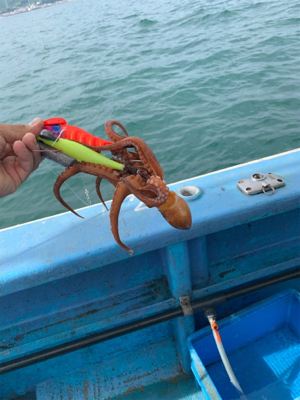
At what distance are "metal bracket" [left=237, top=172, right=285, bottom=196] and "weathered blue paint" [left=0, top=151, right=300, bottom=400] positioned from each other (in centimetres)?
5

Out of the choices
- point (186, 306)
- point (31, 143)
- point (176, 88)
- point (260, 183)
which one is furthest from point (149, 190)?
point (176, 88)

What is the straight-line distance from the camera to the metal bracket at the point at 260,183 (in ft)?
6.68

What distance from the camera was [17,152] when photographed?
4.96 ft

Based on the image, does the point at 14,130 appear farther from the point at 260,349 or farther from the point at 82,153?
the point at 260,349

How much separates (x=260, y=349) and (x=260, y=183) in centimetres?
123

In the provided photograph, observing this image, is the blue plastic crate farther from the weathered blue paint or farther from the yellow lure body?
the yellow lure body

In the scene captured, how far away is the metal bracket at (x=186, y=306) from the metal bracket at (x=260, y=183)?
765 mm

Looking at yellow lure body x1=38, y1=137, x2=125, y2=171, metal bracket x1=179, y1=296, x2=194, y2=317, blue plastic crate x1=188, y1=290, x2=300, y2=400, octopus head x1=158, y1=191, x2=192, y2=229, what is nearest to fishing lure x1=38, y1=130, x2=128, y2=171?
yellow lure body x1=38, y1=137, x2=125, y2=171

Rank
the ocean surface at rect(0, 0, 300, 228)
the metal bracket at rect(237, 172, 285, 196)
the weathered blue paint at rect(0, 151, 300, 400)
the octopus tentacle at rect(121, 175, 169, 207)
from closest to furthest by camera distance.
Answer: the octopus tentacle at rect(121, 175, 169, 207), the weathered blue paint at rect(0, 151, 300, 400), the metal bracket at rect(237, 172, 285, 196), the ocean surface at rect(0, 0, 300, 228)

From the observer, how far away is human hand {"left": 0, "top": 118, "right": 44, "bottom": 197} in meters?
1.49

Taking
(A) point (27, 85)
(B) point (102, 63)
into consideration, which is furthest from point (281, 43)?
(A) point (27, 85)

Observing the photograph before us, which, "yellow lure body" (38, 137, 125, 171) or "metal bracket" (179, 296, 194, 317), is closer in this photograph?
"yellow lure body" (38, 137, 125, 171)

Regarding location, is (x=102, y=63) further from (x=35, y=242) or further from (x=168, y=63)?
(x=35, y=242)

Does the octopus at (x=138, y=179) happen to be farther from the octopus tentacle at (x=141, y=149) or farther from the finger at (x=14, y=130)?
the finger at (x=14, y=130)
